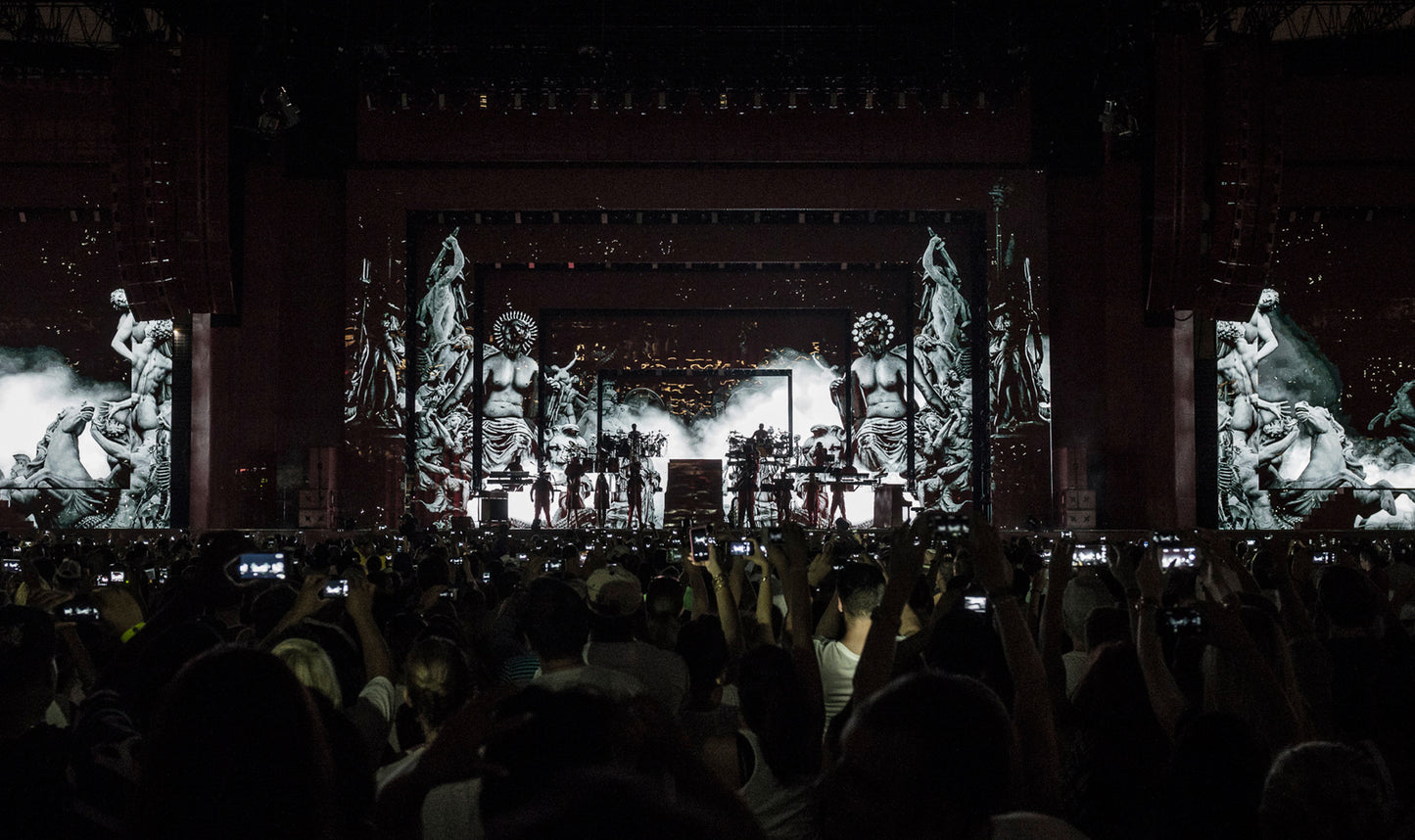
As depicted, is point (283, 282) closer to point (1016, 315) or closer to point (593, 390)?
point (593, 390)

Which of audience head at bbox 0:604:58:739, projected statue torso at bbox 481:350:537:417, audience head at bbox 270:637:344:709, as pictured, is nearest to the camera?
audience head at bbox 0:604:58:739

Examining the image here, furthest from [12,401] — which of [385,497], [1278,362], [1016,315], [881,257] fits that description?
[1278,362]

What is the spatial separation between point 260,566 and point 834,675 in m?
2.41

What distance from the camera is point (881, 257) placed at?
22.5 m

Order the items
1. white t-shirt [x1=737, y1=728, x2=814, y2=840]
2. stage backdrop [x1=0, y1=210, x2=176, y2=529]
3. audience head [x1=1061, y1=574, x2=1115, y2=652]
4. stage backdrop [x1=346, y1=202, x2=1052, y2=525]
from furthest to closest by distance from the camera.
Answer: stage backdrop [x1=0, y1=210, x2=176, y2=529]
stage backdrop [x1=346, y1=202, x2=1052, y2=525]
audience head [x1=1061, y1=574, x2=1115, y2=652]
white t-shirt [x1=737, y1=728, x2=814, y2=840]

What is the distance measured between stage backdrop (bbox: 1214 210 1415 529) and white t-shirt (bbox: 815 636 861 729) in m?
19.6

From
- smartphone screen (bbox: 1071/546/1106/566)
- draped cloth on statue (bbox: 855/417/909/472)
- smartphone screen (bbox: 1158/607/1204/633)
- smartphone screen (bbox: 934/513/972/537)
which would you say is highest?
draped cloth on statue (bbox: 855/417/909/472)

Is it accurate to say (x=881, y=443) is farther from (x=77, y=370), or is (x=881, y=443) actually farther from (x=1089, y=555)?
Answer: (x=1089, y=555)

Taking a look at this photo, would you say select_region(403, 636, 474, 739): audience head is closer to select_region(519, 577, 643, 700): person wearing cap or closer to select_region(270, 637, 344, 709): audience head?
select_region(270, 637, 344, 709): audience head

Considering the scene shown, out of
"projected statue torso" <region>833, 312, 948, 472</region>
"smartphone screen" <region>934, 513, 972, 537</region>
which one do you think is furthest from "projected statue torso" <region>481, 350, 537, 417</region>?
"smartphone screen" <region>934, 513, 972, 537</region>

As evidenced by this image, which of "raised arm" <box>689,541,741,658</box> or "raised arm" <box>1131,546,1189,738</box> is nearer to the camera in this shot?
"raised arm" <box>1131,546,1189,738</box>

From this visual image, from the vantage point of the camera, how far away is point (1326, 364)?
2203 cm

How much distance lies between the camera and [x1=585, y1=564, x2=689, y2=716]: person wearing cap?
361 cm

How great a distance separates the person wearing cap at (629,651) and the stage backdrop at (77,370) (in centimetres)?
1999
